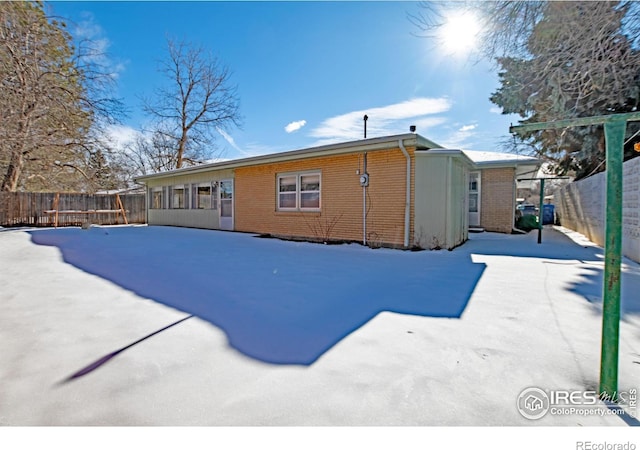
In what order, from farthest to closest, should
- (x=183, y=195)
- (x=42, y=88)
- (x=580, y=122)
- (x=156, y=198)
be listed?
(x=156, y=198)
(x=183, y=195)
(x=42, y=88)
(x=580, y=122)

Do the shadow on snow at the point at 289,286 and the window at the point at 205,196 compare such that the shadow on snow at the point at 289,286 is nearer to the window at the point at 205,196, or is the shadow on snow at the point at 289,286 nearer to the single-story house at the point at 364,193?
the single-story house at the point at 364,193

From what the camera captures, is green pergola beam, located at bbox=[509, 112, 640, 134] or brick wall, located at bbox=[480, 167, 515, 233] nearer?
green pergola beam, located at bbox=[509, 112, 640, 134]

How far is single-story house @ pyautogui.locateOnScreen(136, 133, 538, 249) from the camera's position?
24.3 ft

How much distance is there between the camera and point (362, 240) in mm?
8375

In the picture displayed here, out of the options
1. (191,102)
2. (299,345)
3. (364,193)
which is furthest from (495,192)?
(191,102)

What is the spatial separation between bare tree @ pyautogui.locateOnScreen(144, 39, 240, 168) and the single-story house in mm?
11500

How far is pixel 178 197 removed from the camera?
15000mm

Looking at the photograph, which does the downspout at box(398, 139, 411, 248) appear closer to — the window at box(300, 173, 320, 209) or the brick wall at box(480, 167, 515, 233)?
the window at box(300, 173, 320, 209)

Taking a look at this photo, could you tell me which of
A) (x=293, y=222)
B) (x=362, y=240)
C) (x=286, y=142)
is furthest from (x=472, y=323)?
(x=286, y=142)

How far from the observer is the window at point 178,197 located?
14711 millimetres

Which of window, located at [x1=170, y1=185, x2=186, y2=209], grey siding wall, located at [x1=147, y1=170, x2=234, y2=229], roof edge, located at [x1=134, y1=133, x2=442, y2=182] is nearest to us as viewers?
roof edge, located at [x1=134, y1=133, x2=442, y2=182]

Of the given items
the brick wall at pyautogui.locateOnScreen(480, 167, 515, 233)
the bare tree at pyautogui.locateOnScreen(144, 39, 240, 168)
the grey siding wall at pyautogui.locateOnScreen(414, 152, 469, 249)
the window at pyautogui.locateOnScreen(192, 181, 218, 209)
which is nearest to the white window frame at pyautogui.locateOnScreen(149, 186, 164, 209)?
the window at pyautogui.locateOnScreen(192, 181, 218, 209)

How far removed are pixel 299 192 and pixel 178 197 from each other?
26.3ft

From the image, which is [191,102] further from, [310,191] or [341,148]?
[341,148]
